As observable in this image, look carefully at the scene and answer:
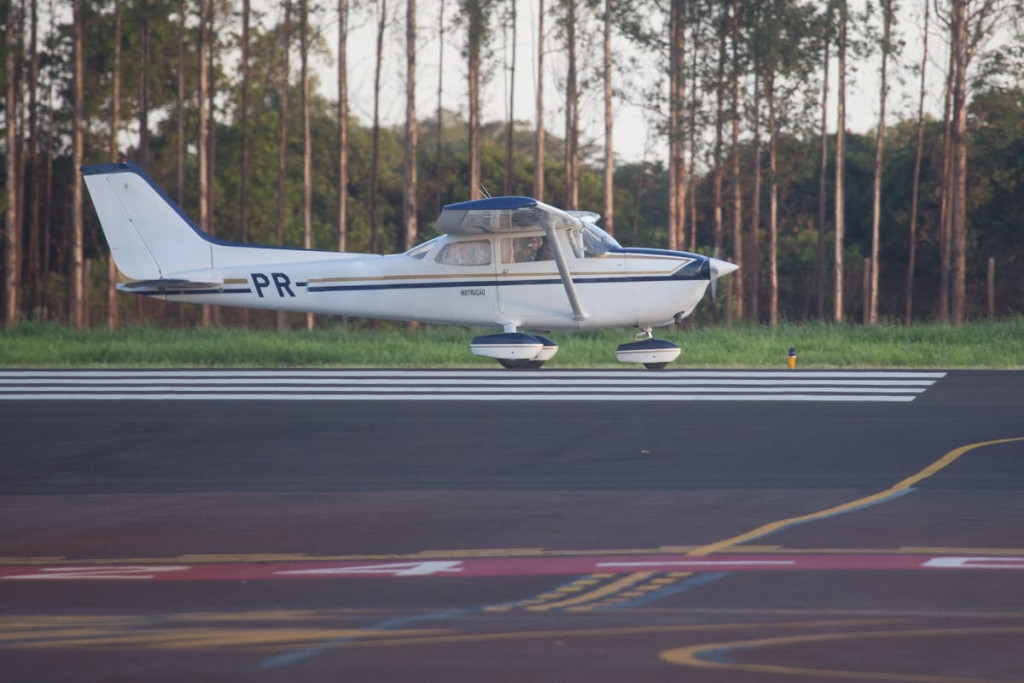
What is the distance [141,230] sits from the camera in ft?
70.0

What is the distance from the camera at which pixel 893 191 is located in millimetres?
50125

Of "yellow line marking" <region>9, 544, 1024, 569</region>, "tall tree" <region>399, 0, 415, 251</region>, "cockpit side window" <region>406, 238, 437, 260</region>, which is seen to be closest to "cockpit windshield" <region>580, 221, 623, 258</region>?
"cockpit side window" <region>406, 238, 437, 260</region>

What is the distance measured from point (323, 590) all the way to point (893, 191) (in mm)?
46934

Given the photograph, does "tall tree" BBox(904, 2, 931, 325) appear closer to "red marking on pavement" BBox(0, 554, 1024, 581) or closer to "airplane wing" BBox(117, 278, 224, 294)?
"airplane wing" BBox(117, 278, 224, 294)

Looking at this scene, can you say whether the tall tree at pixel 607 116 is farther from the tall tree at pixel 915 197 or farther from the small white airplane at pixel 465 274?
the small white airplane at pixel 465 274

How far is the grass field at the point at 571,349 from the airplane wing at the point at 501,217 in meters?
2.60

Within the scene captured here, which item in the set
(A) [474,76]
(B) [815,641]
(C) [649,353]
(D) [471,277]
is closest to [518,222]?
(D) [471,277]

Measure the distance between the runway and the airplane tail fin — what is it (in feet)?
21.5

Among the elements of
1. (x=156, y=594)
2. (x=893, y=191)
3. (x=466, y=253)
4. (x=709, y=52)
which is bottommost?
(x=156, y=594)

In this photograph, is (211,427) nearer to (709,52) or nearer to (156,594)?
(156,594)

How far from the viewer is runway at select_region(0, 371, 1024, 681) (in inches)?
206

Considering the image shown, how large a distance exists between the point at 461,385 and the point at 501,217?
300 cm

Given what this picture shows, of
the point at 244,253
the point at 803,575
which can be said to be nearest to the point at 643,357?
the point at 244,253

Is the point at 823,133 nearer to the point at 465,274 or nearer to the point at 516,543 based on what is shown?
the point at 465,274
